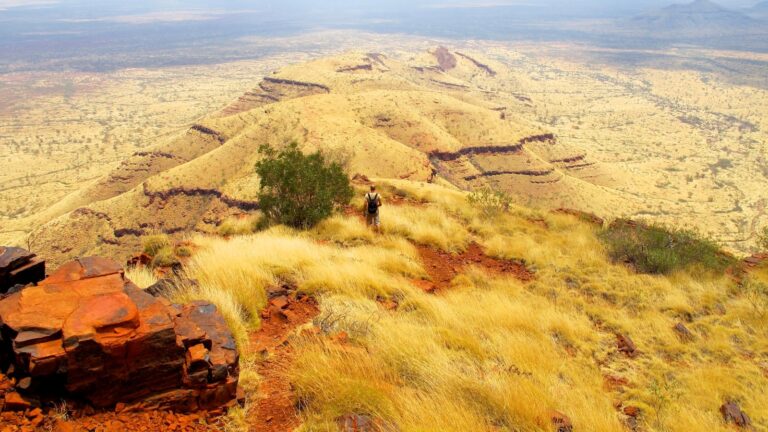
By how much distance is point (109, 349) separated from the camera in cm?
455

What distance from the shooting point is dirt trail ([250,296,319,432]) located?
5016 mm

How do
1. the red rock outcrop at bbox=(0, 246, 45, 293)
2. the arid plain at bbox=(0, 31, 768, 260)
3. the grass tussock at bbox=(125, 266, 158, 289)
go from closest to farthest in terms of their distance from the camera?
the red rock outcrop at bbox=(0, 246, 45, 293), the grass tussock at bbox=(125, 266, 158, 289), the arid plain at bbox=(0, 31, 768, 260)

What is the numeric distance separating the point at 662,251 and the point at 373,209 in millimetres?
7690

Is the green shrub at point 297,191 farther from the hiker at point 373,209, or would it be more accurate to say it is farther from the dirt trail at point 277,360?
the dirt trail at point 277,360

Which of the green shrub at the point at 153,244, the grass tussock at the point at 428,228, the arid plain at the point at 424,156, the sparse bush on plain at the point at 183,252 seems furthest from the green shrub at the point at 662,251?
the arid plain at the point at 424,156

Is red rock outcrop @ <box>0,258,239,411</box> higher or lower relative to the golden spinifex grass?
higher

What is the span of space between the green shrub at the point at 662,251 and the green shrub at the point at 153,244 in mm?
11220

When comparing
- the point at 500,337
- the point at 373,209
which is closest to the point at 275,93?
the point at 373,209

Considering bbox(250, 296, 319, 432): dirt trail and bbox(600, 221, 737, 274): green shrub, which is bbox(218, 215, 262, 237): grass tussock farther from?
bbox(600, 221, 737, 274): green shrub

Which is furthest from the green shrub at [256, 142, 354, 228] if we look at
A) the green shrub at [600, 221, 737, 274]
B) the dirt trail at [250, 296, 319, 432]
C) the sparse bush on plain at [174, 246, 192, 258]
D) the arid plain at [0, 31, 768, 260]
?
the arid plain at [0, 31, 768, 260]

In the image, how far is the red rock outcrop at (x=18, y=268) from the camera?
5.86 meters

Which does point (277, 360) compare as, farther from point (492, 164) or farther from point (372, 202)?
point (492, 164)

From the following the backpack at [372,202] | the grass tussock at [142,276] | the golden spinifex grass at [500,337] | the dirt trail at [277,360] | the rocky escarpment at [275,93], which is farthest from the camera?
the rocky escarpment at [275,93]

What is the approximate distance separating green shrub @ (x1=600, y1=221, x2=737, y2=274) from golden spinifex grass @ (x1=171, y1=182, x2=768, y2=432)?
1.83 ft
